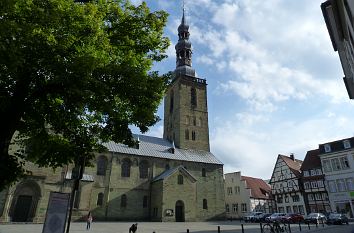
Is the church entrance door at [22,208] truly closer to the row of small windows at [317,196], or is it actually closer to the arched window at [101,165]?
the arched window at [101,165]

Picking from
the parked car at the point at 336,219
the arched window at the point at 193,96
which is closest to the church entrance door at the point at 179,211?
the parked car at the point at 336,219

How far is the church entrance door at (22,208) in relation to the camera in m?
29.5

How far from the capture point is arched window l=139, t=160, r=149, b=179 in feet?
136

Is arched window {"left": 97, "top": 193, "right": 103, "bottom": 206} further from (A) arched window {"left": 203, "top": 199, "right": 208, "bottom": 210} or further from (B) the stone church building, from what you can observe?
(A) arched window {"left": 203, "top": 199, "right": 208, "bottom": 210}

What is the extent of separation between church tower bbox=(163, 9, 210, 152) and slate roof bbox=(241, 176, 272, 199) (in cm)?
1438

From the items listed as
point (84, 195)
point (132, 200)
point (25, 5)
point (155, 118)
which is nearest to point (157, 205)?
point (132, 200)

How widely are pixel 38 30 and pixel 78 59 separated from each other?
1.38 meters

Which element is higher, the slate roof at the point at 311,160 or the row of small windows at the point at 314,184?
the slate roof at the point at 311,160

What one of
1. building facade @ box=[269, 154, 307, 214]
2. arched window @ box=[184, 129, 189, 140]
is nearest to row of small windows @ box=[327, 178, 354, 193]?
building facade @ box=[269, 154, 307, 214]

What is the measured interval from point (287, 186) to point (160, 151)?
2523 centimetres

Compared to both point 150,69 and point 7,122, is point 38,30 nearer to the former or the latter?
point 7,122

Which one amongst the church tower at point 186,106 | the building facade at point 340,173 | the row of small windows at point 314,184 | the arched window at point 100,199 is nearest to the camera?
the arched window at point 100,199

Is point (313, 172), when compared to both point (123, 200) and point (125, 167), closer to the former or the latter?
point (125, 167)

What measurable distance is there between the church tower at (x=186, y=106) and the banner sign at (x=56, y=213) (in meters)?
40.9
